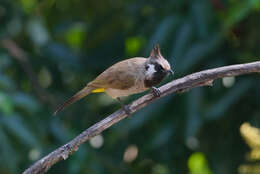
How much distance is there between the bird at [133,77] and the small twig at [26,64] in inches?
45.7

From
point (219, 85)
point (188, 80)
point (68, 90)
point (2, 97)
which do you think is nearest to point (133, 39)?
point (68, 90)

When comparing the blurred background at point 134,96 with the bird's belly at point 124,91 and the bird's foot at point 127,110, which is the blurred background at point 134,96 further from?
the bird's foot at point 127,110

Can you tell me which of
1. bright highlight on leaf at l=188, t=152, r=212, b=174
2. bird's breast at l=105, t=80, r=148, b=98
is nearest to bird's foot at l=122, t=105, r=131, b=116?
bird's breast at l=105, t=80, r=148, b=98

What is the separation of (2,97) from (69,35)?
1.94m

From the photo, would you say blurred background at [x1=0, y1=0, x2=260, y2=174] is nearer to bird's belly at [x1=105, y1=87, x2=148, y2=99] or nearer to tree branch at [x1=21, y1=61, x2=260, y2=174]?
bird's belly at [x1=105, y1=87, x2=148, y2=99]

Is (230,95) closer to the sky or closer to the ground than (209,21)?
closer to the ground

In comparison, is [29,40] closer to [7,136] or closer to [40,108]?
[40,108]

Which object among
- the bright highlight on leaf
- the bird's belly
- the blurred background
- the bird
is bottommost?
the bright highlight on leaf

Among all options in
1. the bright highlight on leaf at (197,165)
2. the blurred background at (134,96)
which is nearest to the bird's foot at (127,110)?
the blurred background at (134,96)

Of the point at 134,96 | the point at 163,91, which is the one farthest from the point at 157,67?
the point at 134,96

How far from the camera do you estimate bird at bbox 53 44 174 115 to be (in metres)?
3.56

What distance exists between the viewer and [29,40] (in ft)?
18.3

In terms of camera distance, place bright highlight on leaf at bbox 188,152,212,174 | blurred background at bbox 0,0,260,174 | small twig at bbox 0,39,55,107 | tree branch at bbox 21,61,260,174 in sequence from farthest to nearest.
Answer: bright highlight on leaf at bbox 188,152,212,174 → small twig at bbox 0,39,55,107 → blurred background at bbox 0,0,260,174 → tree branch at bbox 21,61,260,174

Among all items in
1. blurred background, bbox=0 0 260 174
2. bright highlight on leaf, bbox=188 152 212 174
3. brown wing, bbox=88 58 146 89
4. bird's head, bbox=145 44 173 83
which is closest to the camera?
bird's head, bbox=145 44 173 83
